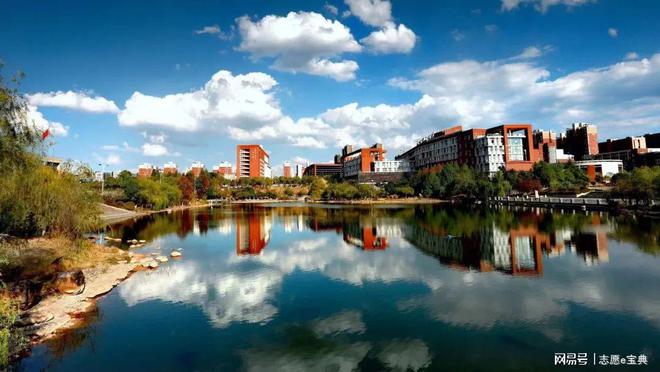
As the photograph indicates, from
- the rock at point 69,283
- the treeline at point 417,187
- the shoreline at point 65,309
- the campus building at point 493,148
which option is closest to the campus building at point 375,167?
the treeline at point 417,187

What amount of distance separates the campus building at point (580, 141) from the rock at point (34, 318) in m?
132

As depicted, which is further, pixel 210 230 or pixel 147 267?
pixel 210 230

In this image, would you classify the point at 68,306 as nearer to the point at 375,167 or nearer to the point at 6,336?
the point at 6,336

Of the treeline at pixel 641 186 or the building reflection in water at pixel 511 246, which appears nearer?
the building reflection in water at pixel 511 246

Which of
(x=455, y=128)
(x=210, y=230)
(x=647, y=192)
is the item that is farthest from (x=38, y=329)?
(x=455, y=128)

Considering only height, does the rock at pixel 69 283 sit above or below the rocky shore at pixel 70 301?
above

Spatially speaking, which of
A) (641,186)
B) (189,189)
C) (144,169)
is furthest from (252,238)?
(144,169)

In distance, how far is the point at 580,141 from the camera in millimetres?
119688

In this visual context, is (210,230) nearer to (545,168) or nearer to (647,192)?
(647,192)

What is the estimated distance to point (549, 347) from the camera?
468 inches

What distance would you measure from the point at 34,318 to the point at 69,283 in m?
3.98

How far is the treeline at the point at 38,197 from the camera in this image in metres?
13.6

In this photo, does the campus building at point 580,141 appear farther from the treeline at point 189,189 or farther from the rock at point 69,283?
the rock at point 69,283

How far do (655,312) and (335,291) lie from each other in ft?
42.4
